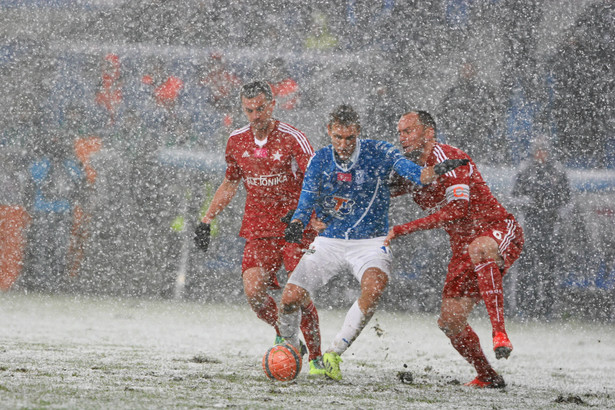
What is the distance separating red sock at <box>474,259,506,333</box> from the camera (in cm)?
505

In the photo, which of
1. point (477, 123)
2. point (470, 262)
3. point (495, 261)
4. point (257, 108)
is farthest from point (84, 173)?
point (495, 261)

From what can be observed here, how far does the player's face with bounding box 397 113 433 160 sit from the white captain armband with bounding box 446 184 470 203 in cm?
32

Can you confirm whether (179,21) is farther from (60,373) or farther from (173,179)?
(60,373)

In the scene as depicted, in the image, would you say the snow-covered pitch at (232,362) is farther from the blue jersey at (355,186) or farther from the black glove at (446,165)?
the black glove at (446,165)

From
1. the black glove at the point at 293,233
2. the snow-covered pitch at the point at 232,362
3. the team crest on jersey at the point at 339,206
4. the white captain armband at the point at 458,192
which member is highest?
the white captain armband at the point at 458,192

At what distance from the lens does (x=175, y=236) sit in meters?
11.3

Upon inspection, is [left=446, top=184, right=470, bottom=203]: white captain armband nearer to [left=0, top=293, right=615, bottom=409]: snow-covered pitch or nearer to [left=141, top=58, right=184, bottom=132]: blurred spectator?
[left=0, top=293, right=615, bottom=409]: snow-covered pitch

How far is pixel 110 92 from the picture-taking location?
12.0 meters

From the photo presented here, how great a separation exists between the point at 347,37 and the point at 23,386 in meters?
8.47

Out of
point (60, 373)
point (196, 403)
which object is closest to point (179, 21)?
point (60, 373)

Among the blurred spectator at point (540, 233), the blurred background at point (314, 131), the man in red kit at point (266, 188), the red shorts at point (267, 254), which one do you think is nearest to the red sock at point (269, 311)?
the man in red kit at point (266, 188)

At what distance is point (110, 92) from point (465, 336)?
7788mm

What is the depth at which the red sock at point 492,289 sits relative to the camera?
16.6 ft

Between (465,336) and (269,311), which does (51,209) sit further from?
(465,336)
